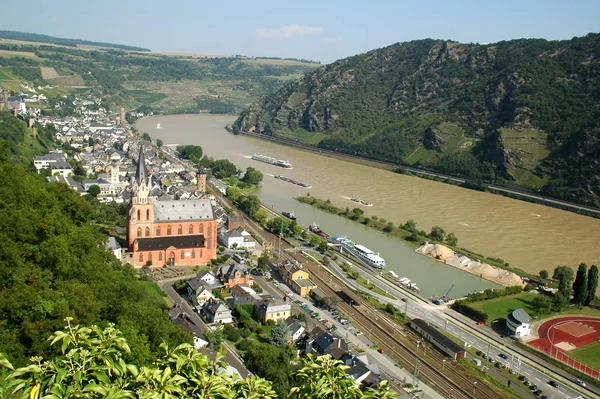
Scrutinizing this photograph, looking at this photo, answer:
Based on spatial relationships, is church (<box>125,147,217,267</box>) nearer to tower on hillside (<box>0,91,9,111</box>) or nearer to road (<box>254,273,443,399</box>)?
road (<box>254,273,443,399</box>)

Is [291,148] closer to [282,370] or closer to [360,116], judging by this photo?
[360,116]

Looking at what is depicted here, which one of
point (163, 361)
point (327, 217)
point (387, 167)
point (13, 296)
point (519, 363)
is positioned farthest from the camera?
point (387, 167)

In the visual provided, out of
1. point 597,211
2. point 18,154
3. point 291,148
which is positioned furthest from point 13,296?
point 291,148

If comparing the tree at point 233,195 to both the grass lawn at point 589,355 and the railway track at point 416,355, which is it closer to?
the railway track at point 416,355

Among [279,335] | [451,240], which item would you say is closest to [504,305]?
[451,240]

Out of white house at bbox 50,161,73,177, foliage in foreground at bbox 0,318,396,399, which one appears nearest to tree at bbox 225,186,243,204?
white house at bbox 50,161,73,177

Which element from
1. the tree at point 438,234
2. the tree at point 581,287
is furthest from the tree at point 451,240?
the tree at point 581,287
